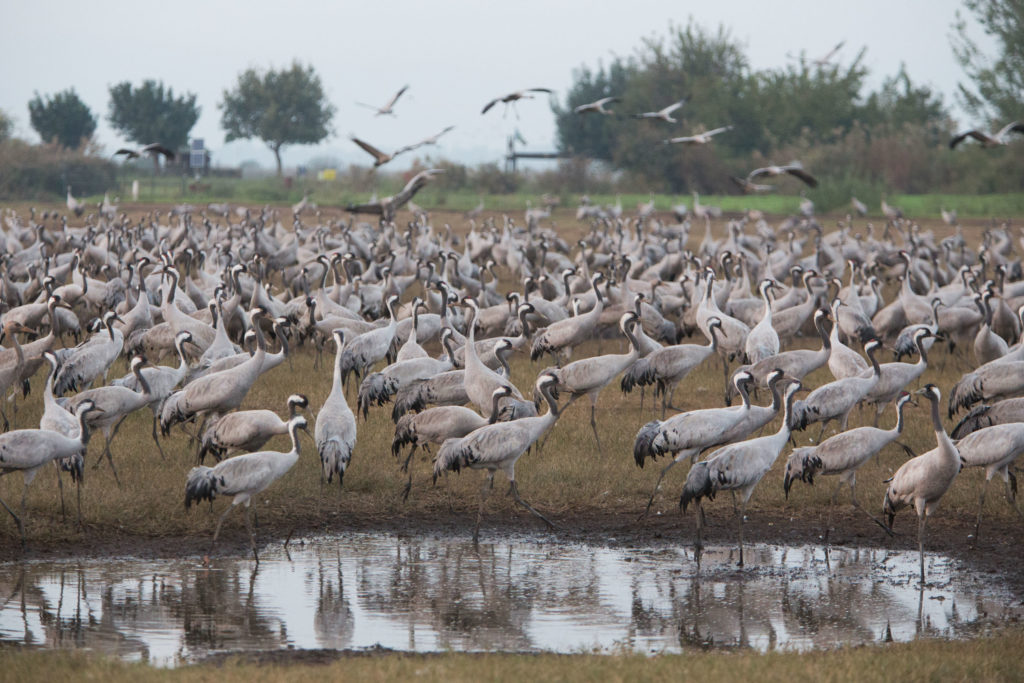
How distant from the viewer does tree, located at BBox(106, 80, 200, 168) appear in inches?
2709

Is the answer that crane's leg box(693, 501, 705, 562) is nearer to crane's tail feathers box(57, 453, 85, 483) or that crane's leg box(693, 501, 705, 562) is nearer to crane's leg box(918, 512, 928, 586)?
crane's leg box(918, 512, 928, 586)

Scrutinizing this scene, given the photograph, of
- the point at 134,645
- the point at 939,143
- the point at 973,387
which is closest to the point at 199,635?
the point at 134,645

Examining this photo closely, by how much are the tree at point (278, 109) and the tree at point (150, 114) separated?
255 cm

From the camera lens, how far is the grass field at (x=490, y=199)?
1639 inches

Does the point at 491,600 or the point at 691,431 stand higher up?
the point at 691,431

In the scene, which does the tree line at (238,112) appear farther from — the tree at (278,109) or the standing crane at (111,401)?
the standing crane at (111,401)

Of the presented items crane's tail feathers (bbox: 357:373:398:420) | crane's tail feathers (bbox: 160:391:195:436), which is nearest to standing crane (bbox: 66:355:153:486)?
crane's tail feathers (bbox: 160:391:195:436)

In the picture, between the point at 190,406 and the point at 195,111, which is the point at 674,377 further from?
the point at 195,111

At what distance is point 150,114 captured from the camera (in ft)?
228

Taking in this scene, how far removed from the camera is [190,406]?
10.0 m

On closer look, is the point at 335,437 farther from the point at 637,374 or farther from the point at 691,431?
the point at 637,374

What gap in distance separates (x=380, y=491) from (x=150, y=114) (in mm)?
64343

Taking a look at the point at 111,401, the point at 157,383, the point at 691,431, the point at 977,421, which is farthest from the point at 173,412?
the point at 977,421

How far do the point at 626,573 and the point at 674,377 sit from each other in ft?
14.3
